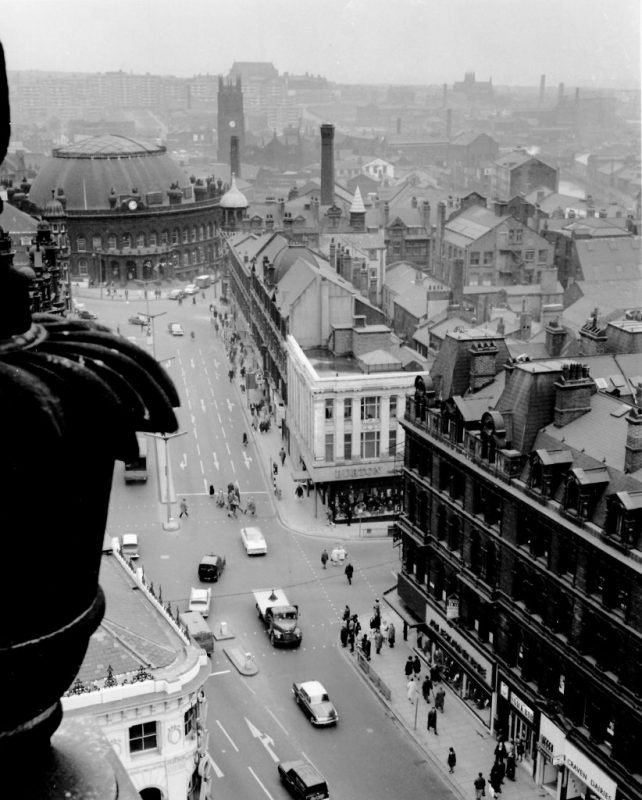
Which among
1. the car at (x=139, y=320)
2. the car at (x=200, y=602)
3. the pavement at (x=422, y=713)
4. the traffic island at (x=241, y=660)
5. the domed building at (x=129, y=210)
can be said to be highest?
the domed building at (x=129, y=210)

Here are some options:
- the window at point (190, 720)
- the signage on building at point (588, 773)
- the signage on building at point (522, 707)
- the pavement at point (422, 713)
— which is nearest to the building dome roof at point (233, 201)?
the pavement at point (422, 713)

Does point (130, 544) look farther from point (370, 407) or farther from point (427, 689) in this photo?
point (427, 689)

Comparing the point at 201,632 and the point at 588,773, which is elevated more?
the point at 588,773

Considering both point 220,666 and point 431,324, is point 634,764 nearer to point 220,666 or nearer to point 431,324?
point 220,666

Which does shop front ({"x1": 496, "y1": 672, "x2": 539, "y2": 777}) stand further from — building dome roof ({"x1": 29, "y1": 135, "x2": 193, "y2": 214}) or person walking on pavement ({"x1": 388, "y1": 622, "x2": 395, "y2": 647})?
building dome roof ({"x1": 29, "y1": 135, "x2": 193, "y2": 214})

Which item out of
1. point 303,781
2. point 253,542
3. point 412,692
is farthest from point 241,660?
point 253,542

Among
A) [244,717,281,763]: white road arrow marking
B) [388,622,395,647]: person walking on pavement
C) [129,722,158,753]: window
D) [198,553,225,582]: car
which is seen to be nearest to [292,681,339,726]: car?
[244,717,281,763]: white road arrow marking

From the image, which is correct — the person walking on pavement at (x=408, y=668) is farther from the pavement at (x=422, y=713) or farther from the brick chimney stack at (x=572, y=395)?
the brick chimney stack at (x=572, y=395)
